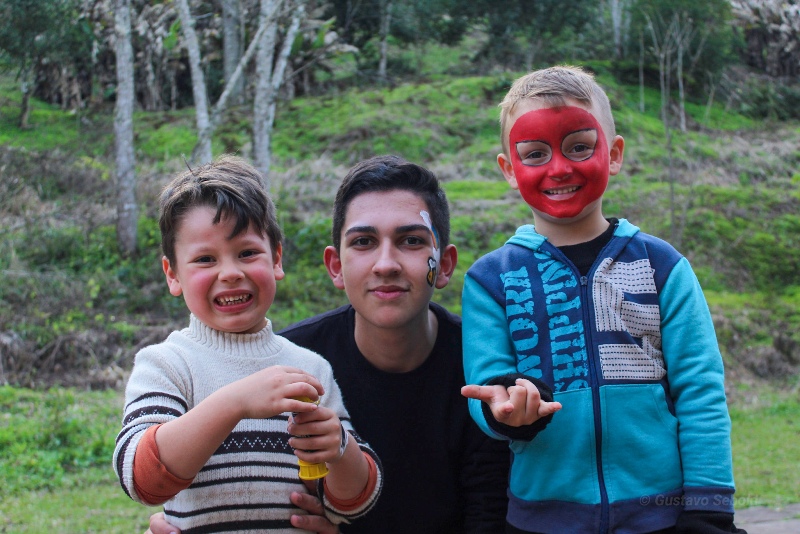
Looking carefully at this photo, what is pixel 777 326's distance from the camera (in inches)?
352

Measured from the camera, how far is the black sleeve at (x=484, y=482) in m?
2.42

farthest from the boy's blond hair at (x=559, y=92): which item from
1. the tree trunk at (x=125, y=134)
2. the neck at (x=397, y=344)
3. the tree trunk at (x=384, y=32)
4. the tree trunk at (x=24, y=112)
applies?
the tree trunk at (x=384, y=32)

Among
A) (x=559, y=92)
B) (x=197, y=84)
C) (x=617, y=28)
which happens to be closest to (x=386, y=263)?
(x=559, y=92)

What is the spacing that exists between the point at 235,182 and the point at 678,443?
136 centimetres

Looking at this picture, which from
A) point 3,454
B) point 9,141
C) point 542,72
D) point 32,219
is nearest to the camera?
point 542,72

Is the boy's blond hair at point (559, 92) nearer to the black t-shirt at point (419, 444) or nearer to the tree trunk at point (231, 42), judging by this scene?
the black t-shirt at point (419, 444)

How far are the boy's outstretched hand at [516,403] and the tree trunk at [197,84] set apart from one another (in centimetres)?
683

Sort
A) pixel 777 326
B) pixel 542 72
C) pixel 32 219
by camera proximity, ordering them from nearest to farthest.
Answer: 1. pixel 542 72
2. pixel 777 326
3. pixel 32 219

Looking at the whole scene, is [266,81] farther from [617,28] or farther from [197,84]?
[617,28]

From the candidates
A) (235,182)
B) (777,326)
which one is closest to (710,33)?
(777,326)

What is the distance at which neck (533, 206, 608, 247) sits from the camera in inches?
91.3

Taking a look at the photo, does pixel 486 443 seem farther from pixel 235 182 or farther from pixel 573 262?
pixel 235 182

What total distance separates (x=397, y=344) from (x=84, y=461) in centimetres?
400

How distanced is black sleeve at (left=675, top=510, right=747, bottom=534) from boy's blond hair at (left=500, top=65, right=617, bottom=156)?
1.08 m
